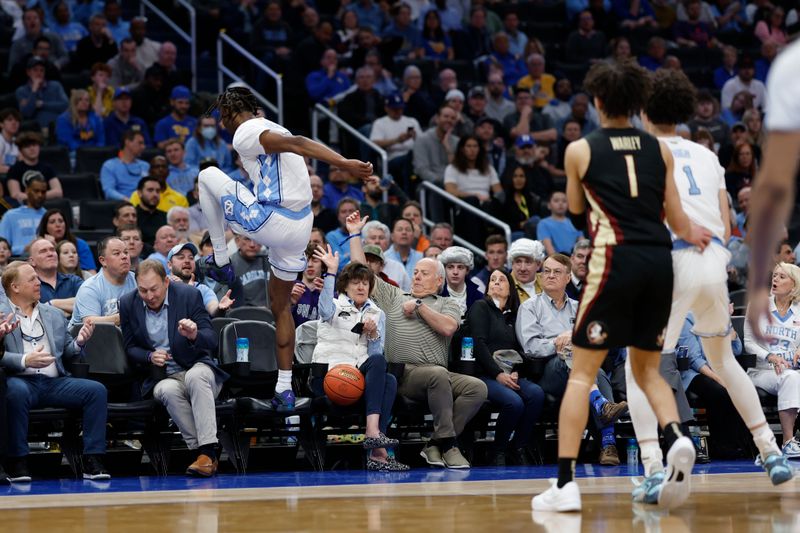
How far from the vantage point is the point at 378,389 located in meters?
8.58

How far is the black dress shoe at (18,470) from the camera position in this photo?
7926 millimetres

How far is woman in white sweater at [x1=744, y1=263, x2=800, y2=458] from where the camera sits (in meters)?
9.38

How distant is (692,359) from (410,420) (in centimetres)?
225

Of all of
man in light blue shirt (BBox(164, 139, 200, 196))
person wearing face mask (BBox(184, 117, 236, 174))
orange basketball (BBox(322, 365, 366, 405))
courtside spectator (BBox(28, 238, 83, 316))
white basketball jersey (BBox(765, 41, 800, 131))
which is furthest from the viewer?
person wearing face mask (BBox(184, 117, 236, 174))

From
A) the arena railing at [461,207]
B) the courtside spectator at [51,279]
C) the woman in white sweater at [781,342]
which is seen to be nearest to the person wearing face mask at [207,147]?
the arena railing at [461,207]

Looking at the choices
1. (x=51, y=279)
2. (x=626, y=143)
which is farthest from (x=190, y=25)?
(x=626, y=143)

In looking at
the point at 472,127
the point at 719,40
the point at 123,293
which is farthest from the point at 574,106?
the point at 123,293

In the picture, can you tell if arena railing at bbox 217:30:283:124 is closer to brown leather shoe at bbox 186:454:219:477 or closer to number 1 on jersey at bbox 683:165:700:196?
brown leather shoe at bbox 186:454:219:477

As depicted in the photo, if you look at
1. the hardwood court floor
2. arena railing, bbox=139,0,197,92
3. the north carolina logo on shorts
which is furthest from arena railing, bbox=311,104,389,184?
the north carolina logo on shorts

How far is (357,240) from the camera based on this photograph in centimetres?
897

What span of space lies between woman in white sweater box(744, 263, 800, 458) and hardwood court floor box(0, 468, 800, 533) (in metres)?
2.06

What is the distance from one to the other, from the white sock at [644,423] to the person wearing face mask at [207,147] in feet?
25.4

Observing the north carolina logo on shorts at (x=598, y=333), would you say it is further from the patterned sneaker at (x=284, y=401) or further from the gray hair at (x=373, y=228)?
the gray hair at (x=373, y=228)

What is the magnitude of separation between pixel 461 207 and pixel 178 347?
5082mm
